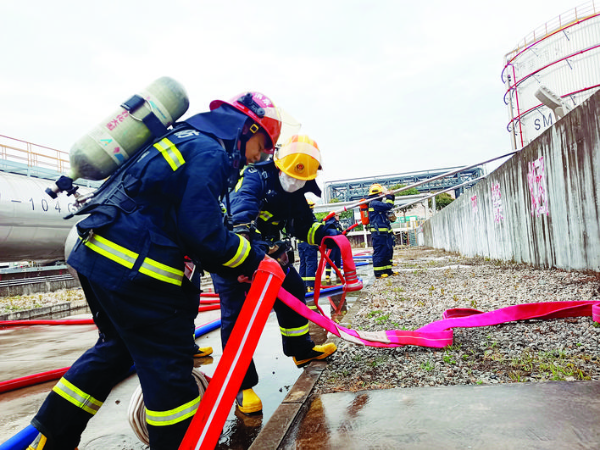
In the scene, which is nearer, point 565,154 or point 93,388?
point 93,388

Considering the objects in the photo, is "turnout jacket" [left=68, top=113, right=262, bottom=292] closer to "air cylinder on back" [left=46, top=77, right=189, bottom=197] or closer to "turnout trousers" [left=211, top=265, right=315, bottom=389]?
"air cylinder on back" [left=46, top=77, right=189, bottom=197]

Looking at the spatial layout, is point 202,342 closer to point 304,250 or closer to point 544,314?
point 544,314

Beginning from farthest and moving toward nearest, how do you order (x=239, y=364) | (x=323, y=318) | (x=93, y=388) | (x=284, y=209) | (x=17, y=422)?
(x=284, y=209) → (x=323, y=318) → (x=17, y=422) → (x=93, y=388) → (x=239, y=364)

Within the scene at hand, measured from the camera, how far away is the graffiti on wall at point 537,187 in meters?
6.77

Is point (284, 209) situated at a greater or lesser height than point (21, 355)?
greater

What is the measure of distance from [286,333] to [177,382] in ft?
4.78

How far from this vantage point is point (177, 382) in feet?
5.21

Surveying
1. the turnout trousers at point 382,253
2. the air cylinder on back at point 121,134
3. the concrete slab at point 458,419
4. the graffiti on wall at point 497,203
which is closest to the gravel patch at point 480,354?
the concrete slab at point 458,419

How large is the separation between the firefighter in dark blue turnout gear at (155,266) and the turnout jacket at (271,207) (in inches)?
34.6

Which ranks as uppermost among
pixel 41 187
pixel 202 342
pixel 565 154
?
pixel 41 187

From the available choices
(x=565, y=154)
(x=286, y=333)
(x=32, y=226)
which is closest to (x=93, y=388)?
(x=286, y=333)

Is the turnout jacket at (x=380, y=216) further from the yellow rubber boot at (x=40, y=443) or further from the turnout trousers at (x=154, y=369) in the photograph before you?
the yellow rubber boot at (x=40, y=443)

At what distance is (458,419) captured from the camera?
190 cm

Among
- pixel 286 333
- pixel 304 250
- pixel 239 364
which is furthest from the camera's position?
pixel 304 250
